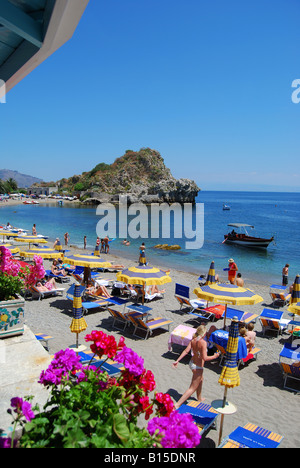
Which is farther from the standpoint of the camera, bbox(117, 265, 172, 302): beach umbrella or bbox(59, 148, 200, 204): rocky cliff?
bbox(59, 148, 200, 204): rocky cliff

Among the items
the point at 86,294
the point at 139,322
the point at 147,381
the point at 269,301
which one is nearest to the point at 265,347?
the point at 139,322

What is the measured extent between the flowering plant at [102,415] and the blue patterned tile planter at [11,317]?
3.47m

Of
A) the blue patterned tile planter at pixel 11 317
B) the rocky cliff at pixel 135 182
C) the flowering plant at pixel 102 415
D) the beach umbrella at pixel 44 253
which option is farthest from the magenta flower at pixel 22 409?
the rocky cliff at pixel 135 182

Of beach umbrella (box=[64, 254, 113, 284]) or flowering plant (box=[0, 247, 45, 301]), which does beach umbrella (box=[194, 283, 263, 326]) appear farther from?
beach umbrella (box=[64, 254, 113, 284])

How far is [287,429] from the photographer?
540 cm

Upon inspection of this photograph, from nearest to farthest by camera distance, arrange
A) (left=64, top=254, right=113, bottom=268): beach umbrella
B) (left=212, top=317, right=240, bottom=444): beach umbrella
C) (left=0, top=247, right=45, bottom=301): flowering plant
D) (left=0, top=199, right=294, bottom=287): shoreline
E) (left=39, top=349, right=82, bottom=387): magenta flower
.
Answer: (left=39, top=349, right=82, bottom=387): magenta flower
(left=212, top=317, right=240, bottom=444): beach umbrella
(left=0, top=247, right=45, bottom=301): flowering plant
(left=64, top=254, right=113, bottom=268): beach umbrella
(left=0, top=199, right=294, bottom=287): shoreline

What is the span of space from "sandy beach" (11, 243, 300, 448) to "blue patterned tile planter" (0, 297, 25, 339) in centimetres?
176

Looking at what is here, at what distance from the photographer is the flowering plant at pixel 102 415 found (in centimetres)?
214

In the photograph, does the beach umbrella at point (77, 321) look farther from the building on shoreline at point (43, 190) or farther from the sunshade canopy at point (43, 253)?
the building on shoreline at point (43, 190)

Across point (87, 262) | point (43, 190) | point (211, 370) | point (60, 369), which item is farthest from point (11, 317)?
point (43, 190)

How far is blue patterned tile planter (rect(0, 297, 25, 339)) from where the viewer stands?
5826 millimetres

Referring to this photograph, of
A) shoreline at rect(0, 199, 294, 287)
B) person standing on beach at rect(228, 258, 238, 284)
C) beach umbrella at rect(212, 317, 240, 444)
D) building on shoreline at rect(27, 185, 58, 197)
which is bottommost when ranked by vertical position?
shoreline at rect(0, 199, 294, 287)

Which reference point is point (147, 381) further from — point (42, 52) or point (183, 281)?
point (183, 281)

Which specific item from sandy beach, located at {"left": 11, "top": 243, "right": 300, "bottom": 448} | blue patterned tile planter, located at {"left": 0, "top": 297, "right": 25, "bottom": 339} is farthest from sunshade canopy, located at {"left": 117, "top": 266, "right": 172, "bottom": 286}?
blue patterned tile planter, located at {"left": 0, "top": 297, "right": 25, "bottom": 339}
